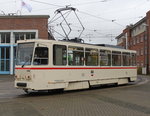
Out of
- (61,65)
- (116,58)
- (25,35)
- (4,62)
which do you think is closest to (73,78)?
(61,65)

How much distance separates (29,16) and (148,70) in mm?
28468

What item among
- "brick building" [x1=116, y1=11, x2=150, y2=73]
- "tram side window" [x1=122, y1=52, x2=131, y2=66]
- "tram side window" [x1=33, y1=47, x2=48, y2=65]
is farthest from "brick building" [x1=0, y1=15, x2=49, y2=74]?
"tram side window" [x1=33, y1=47, x2=48, y2=65]

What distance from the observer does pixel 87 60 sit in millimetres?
17312

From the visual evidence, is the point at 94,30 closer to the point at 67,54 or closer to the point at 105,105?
the point at 67,54

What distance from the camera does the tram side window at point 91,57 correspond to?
1731 cm

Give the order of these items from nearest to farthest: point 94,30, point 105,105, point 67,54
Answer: point 105,105 → point 67,54 → point 94,30

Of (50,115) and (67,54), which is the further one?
(67,54)

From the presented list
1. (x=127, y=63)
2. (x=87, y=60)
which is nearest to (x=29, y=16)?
(x=127, y=63)

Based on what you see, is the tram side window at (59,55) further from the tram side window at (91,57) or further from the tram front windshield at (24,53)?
the tram side window at (91,57)

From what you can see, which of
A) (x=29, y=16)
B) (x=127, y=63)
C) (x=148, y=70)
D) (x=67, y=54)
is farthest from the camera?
(x=148, y=70)

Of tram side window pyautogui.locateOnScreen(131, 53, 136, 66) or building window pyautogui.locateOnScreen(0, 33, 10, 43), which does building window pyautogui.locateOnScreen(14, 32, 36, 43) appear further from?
tram side window pyautogui.locateOnScreen(131, 53, 136, 66)

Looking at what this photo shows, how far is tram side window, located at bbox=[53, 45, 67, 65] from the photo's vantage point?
14970 mm

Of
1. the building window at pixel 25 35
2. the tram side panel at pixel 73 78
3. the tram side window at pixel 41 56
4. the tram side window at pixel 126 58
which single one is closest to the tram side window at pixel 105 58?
the tram side panel at pixel 73 78

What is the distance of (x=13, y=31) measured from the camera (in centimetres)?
3900
